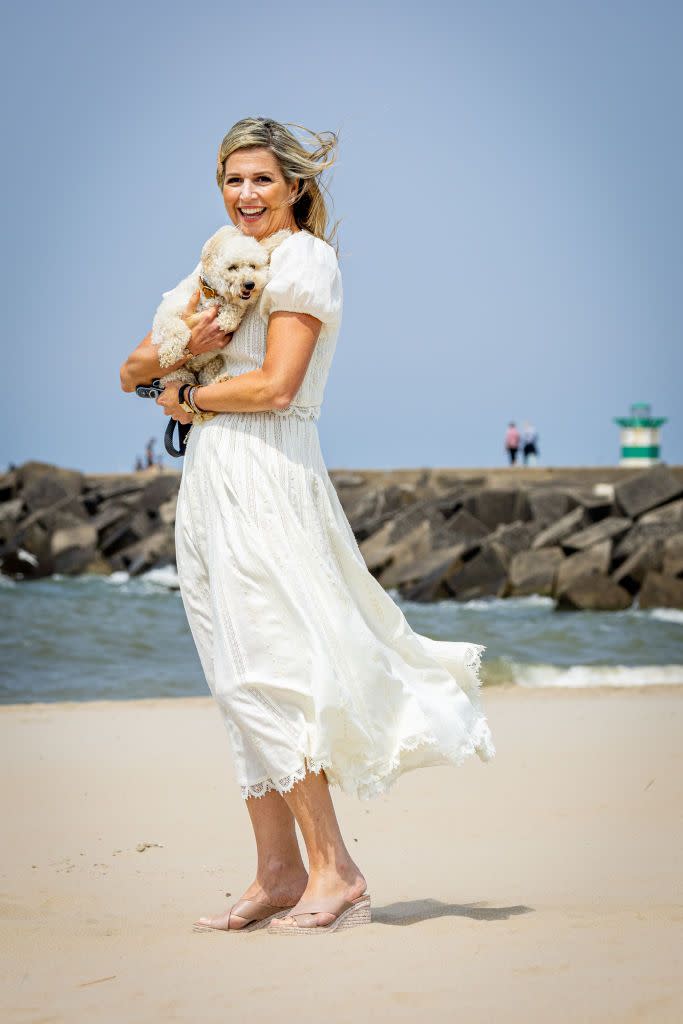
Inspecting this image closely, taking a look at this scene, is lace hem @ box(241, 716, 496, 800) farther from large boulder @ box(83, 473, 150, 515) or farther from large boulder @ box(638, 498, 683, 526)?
large boulder @ box(83, 473, 150, 515)

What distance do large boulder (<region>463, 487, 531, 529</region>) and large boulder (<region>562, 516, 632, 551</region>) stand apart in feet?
13.3

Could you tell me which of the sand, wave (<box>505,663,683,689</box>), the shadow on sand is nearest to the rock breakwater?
wave (<box>505,663,683,689</box>)

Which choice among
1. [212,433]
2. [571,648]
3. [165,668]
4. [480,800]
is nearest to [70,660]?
[165,668]

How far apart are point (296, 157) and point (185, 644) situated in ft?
38.1

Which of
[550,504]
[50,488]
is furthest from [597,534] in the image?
[50,488]

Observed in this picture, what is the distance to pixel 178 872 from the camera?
4.26 metres

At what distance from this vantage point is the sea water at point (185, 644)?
11.1 meters

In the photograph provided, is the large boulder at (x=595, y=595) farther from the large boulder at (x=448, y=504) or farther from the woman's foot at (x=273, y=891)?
the woman's foot at (x=273, y=891)

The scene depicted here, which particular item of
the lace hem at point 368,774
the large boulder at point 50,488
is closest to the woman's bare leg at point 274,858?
the lace hem at point 368,774

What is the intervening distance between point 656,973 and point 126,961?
46.4 inches

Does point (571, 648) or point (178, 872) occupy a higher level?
point (178, 872)

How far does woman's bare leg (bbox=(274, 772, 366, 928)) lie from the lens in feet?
9.98

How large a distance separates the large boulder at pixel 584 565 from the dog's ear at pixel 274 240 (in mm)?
15146

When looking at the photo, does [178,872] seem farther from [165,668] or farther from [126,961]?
[165,668]
